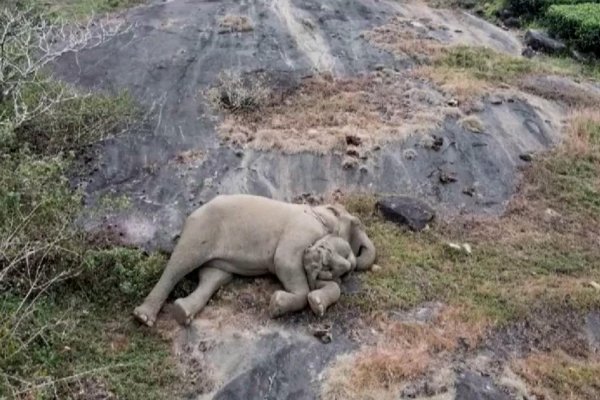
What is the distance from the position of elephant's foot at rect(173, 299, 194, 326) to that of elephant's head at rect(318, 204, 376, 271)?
197 centimetres

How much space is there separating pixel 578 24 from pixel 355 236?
10.9 meters

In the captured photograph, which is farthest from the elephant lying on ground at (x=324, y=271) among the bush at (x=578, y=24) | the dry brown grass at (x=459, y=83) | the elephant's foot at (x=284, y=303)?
the bush at (x=578, y=24)

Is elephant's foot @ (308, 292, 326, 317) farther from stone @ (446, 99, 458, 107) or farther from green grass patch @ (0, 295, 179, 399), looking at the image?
stone @ (446, 99, 458, 107)

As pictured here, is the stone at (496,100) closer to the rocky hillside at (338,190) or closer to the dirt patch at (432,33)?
the rocky hillside at (338,190)

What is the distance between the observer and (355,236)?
8273 millimetres

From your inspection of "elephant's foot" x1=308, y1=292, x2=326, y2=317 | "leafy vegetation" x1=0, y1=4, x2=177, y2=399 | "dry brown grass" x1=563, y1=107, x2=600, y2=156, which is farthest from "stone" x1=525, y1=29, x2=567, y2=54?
"leafy vegetation" x1=0, y1=4, x2=177, y2=399

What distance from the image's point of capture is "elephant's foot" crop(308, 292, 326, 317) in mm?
7184

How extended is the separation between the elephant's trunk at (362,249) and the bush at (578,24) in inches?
410

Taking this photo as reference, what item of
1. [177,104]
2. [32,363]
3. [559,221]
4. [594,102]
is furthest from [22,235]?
[594,102]

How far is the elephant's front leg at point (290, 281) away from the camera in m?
7.22

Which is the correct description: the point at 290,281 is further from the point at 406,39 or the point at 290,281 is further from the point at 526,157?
the point at 406,39

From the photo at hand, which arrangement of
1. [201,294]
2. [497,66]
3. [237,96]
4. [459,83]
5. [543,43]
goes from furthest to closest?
[543,43] → [497,66] → [459,83] → [237,96] → [201,294]

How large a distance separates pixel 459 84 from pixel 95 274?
8.07m

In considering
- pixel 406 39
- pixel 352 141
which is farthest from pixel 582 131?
pixel 406 39
